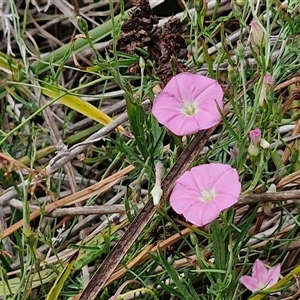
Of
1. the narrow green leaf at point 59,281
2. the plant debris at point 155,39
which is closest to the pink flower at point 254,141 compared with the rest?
the plant debris at point 155,39

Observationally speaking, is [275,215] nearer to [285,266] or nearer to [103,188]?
[285,266]

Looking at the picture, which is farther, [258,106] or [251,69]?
[251,69]

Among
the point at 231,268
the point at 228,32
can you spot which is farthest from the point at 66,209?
the point at 228,32

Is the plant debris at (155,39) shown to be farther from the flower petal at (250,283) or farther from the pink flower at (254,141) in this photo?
the flower petal at (250,283)

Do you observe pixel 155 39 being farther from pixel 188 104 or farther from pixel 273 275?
pixel 273 275

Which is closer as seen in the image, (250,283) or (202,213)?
(202,213)

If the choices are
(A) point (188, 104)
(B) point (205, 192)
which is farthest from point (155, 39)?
(B) point (205, 192)
